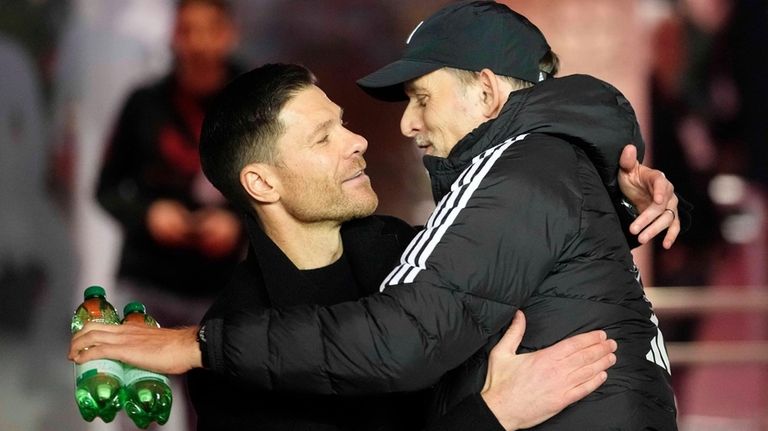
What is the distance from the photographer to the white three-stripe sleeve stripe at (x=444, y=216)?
209 centimetres

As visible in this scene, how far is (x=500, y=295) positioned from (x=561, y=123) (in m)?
0.34

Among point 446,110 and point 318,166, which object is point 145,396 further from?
point 446,110

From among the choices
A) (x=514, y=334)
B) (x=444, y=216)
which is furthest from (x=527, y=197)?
(x=514, y=334)

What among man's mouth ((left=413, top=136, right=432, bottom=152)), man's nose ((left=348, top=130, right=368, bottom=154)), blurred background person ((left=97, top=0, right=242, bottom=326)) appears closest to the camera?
man's mouth ((left=413, top=136, right=432, bottom=152))

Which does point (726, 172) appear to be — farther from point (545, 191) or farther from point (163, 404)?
point (163, 404)

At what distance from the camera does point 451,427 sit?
7.23ft

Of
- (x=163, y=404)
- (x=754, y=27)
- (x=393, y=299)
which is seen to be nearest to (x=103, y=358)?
(x=163, y=404)

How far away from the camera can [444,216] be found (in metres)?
2.12

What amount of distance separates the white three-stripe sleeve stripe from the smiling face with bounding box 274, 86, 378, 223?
1.33 ft

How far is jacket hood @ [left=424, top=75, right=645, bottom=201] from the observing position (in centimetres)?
222

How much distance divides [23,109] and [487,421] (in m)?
3.11

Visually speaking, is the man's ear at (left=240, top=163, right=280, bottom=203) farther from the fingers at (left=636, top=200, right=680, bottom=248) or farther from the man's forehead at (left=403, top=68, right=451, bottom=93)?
the fingers at (left=636, top=200, right=680, bottom=248)

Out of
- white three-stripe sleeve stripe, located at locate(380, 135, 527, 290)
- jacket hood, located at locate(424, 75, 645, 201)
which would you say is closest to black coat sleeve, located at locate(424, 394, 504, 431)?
white three-stripe sleeve stripe, located at locate(380, 135, 527, 290)

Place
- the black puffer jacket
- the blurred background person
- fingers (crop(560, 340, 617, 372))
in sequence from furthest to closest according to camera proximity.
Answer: the blurred background person < fingers (crop(560, 340, 617, 372)) < the black puffer jacket
